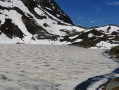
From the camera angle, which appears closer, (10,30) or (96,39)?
(96,39)

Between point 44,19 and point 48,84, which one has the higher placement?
point 44,19

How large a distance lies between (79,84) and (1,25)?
93619 millimetres

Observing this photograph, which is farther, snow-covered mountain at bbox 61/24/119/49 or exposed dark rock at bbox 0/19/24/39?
exposed dark rock at bbox 0/19/24/39

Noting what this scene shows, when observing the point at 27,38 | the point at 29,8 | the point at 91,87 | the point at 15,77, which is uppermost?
the point at 29,8

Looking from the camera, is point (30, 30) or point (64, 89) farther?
point (30, 30)

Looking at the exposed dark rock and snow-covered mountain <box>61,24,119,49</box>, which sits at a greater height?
the exposed dark rock

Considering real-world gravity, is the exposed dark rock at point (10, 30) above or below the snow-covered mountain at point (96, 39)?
above

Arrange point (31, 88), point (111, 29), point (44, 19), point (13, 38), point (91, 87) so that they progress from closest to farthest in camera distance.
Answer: point (31, 88) → point (91, 87) → point (13, 38) → point (111, 29) → point (44, 19)

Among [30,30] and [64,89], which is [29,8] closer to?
[30,30]

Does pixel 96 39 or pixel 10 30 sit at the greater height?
pixel 10 30

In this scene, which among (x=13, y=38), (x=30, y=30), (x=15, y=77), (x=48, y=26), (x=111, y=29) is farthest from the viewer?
(x=48, y=26)

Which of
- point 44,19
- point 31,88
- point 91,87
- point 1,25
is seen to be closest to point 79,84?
point 91,87

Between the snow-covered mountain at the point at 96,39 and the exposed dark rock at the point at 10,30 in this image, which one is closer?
the snow-covered mountain at the point at 96,39

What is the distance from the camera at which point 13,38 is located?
92562 millimetres
